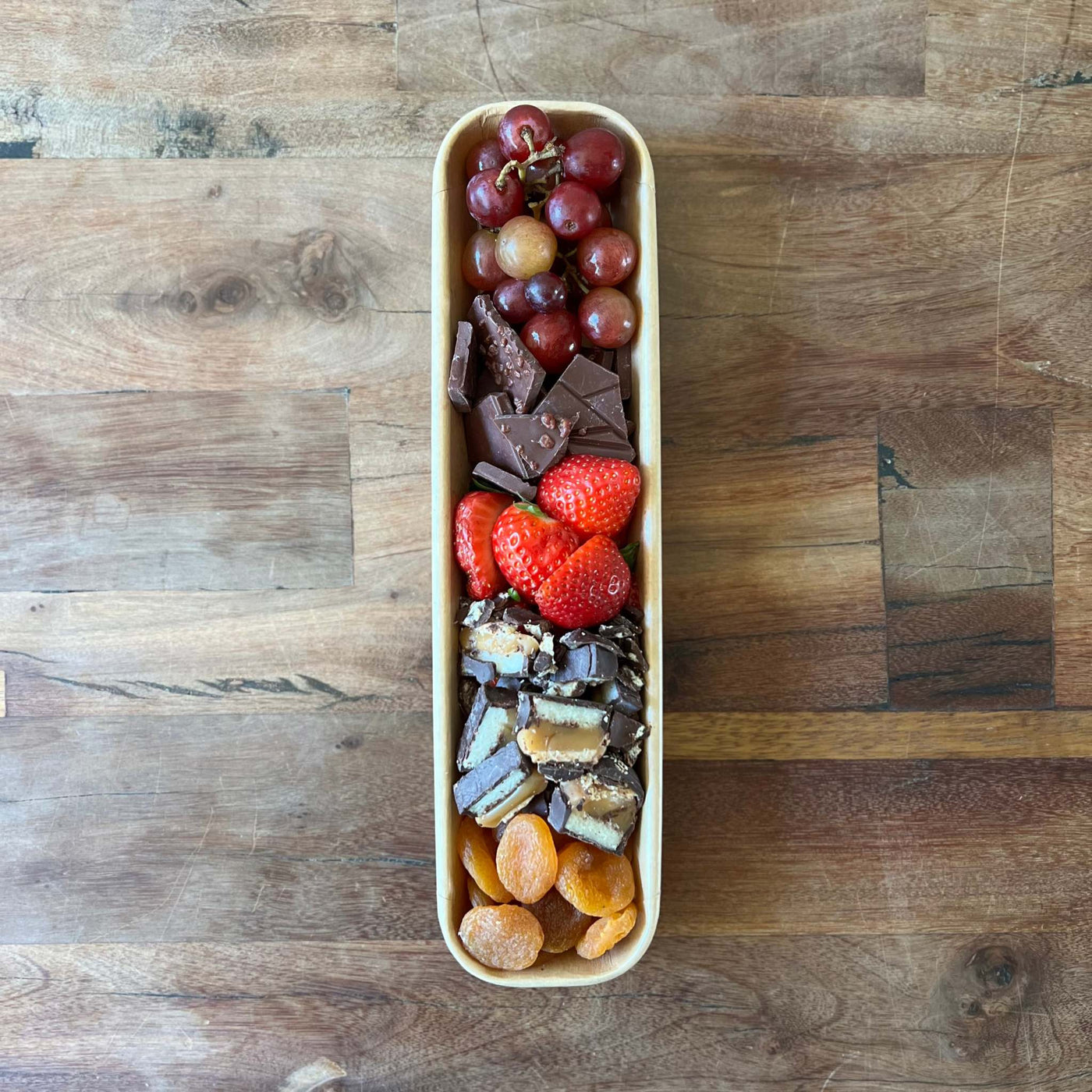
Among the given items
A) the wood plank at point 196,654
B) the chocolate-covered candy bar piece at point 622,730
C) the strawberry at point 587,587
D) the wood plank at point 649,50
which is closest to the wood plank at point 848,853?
the chocolate-covered candy bar piece at point 622,730

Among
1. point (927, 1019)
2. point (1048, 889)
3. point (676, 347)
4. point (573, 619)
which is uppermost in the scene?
point (676, 347)

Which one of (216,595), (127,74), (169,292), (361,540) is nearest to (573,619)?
(361,540)

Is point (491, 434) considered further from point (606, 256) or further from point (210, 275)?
point (210, 275)

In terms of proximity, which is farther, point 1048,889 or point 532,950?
point 1048,889

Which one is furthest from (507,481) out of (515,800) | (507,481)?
(515,800)

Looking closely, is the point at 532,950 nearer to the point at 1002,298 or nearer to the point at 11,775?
the point at 11,775

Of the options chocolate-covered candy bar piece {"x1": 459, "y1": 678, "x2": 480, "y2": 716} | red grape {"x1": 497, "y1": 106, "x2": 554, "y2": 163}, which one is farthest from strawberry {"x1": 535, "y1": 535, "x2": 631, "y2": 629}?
red grape {"x1": 497, "y1": 106, "x2": 554, "y2": 163}

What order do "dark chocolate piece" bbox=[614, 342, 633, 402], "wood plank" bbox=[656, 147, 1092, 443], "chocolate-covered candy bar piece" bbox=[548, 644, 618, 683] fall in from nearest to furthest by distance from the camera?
"chocolate-covered candy bar piece" bbox=[548, 644, 618, 683] → "dark chocolate piece" bbox=[614, 342, 633, 402] → "wood plank" bbox=[656, 147, 1092, 443]

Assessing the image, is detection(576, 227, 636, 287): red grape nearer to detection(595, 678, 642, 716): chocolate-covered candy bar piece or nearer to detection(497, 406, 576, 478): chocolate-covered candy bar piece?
detection(497, 406, 576, 478): chocolate-covered candy bar piece
